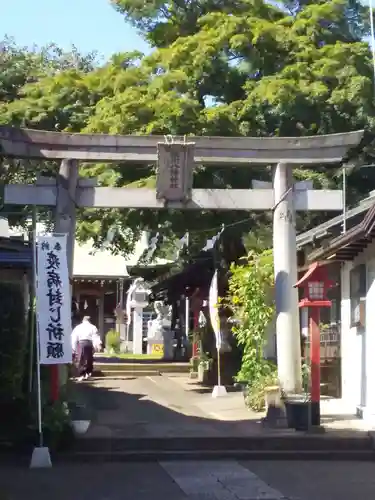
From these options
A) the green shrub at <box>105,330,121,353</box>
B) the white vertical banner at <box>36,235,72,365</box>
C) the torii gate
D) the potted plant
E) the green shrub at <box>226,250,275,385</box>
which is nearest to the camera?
the white vertical banner at <box>36,235,72,365</box>

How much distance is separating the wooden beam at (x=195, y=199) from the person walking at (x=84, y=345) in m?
8.41

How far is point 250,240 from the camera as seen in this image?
1859 cm

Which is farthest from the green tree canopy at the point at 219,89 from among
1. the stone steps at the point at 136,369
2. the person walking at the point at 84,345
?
the stone steps at the point at 136,369

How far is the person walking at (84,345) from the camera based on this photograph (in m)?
22.2

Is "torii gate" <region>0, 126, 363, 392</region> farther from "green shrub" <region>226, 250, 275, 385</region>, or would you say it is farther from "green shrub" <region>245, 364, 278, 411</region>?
"green shrub" <region>226, 250, 275, 385</region>

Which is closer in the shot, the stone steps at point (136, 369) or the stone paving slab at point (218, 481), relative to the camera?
the stone paving slab at point (218, 481)

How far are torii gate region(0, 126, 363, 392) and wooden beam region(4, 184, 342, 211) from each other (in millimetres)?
17

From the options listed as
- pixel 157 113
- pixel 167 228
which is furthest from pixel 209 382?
pixel 157 113

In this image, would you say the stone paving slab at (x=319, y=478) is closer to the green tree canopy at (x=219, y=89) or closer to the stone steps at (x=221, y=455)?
the stone steps at (x=221, y=455)

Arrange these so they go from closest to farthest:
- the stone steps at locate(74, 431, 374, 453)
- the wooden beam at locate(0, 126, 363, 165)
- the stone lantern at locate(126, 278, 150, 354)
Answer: the stone steps at locate(74, 431, 374, 453), the wooden beam at locate(0, 126, 363, 165), the stone lantern at locate(126, 278, 150, 354)

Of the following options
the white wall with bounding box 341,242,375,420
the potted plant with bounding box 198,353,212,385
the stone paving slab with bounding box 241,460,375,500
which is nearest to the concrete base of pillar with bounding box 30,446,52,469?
the stone paving slab with bounding box 241,460,375,500

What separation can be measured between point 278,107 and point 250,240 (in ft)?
11.2

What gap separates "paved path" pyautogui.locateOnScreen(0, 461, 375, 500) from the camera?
362 inches

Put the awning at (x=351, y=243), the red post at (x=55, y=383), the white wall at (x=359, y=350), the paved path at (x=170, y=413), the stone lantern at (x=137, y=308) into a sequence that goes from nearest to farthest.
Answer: the awning at (x=351, y=243)
the red post at (x=55, y=383)
the paved path at (x=170, y=413)
the white wall at (x=359, y=350)
the stone lantern at (x=137, y=308)
